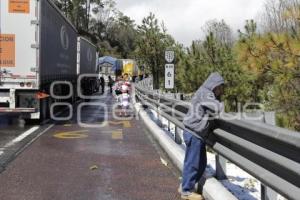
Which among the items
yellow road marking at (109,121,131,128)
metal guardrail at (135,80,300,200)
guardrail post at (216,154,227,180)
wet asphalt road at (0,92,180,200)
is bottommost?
yellow road marking at (109,121,131,128)

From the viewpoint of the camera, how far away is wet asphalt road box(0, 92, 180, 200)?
764 centimetres

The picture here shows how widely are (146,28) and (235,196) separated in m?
29.7

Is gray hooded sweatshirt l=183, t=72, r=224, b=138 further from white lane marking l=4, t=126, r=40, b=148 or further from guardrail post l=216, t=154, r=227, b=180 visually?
white lane marking l=4, t=126, r=40, b=148

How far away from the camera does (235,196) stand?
6.83 m

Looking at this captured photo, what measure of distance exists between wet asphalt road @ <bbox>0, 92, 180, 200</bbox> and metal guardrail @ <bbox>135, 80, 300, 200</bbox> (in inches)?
44.0

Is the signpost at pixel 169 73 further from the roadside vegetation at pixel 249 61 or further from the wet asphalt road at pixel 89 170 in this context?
the wet asphalt road at pixel 89 170

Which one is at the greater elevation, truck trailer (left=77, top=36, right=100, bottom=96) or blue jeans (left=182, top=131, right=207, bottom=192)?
truck trailer (left=77, top=36, right=100, bottom=96)

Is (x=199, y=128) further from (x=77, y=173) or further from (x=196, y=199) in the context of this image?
(x=77, y=173)

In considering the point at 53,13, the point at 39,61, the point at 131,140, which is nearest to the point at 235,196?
the point at 131,140

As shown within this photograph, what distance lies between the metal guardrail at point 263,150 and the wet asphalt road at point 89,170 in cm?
112

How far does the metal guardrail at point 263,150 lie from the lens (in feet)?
15.6

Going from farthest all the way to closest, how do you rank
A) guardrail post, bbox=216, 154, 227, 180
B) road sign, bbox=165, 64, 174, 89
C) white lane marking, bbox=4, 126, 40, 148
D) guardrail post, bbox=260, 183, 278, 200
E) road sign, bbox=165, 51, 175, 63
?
road sign, bbox=165, 51, 175, 63 < road sign, bbox=165, 64, 174, 89 < white lane marking, bbox=4, 126, 40, 148 < guardrail post, bbox=216, 154, 227, 180 < guardrail post, bbox=260, 183, 278, 200

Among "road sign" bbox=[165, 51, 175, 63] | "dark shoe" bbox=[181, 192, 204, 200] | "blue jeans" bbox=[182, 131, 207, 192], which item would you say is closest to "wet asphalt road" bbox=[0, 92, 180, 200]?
"dark shoe" bbox=[181, 192, 204, 200]

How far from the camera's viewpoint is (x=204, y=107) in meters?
7.00
